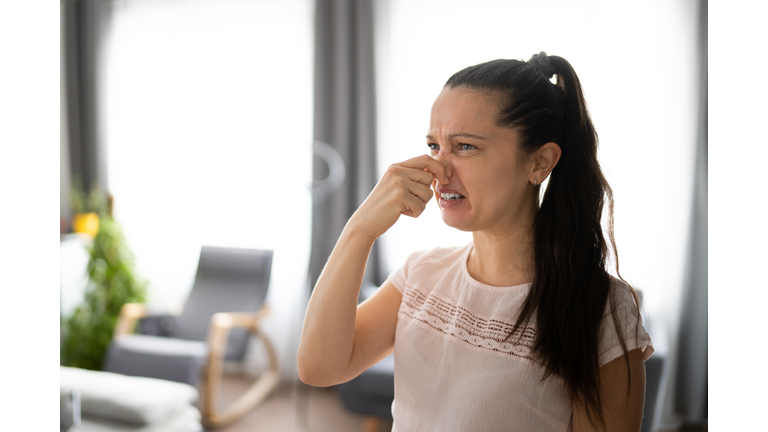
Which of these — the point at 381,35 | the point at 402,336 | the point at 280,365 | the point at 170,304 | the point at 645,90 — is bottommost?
the point at 280,365

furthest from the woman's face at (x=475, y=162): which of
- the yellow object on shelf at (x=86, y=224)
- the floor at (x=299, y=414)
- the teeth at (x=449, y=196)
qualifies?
the yellow object on shelf at (x=86, y=224)

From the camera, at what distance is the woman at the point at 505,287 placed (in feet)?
2.76

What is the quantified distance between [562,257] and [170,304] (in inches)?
153

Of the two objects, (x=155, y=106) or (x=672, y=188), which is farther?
(x=155, y=106)

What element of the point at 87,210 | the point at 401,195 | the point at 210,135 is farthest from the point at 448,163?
the point at 87,210

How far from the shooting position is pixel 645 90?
9.62 ft

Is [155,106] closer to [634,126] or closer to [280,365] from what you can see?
[280,365]

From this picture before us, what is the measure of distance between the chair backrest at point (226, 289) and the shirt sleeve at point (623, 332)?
2781mm

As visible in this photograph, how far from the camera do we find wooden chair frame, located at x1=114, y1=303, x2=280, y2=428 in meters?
2.88

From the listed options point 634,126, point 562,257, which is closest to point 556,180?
point 562,257

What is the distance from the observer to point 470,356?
90 cm

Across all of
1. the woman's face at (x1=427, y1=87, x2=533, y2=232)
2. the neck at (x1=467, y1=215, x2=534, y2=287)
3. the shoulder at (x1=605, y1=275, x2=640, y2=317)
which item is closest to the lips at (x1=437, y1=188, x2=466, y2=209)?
the woman's face at (x1=427, y1=87, x2=533, y2=232)

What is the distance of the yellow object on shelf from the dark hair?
3.78 meters
